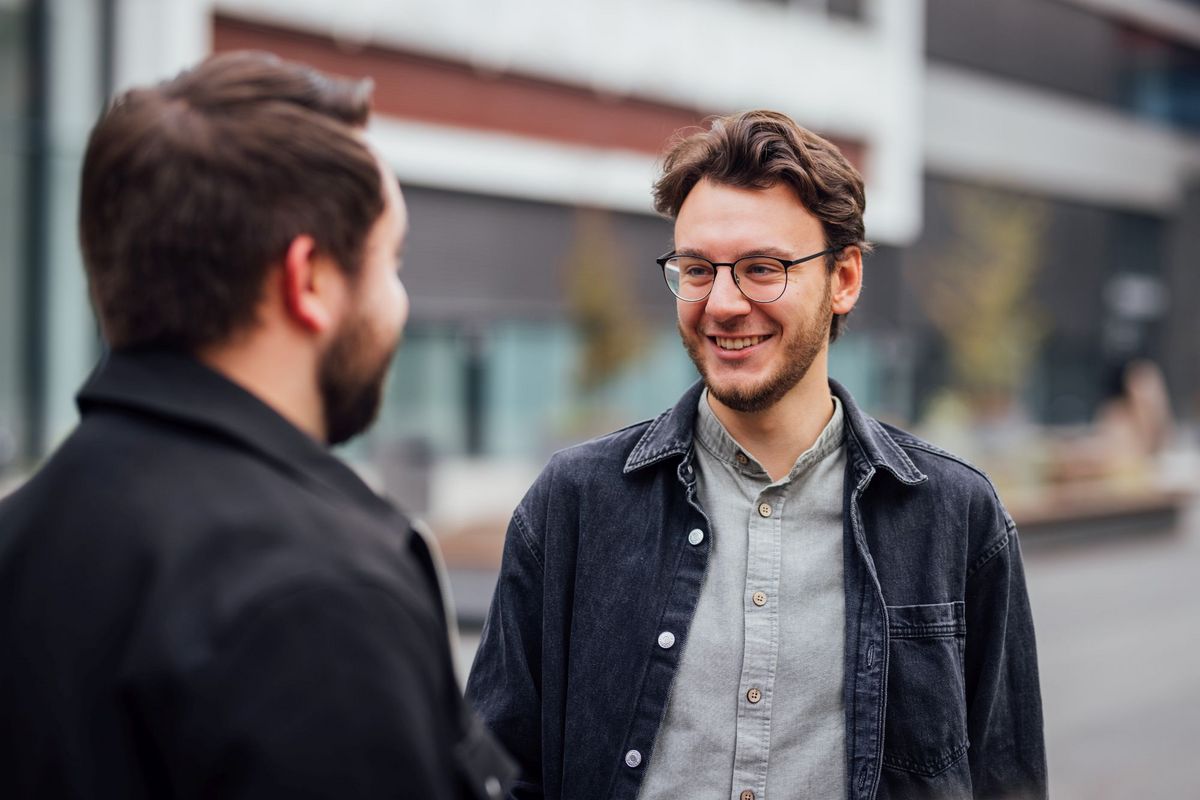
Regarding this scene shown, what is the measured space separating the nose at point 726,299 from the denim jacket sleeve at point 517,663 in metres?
0.55

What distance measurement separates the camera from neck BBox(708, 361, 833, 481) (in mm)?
2631

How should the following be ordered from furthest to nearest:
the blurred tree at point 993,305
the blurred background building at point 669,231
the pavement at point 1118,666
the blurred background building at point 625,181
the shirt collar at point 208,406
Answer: the blurred tree at point 993,305 < the blurred background building at point 625,181 < the blurred background building at point 669,231 < the pavement at point 1118,666 < the shirt collar at point 208,406

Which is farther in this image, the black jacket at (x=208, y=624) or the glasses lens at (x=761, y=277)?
the glasses lens at (x=761, y=277)

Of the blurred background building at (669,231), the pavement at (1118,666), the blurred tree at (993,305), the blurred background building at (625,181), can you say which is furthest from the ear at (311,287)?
the blurred tree at (993,305)

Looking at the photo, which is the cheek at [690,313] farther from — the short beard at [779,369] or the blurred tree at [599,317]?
the blurred tree at [599,317]

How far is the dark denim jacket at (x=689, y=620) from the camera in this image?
95.3 inches

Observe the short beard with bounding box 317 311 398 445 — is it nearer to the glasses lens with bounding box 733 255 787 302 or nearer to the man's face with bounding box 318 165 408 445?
the man's face with bounding box 318 165 408 445

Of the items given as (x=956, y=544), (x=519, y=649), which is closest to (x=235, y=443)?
(x=519, y=649)

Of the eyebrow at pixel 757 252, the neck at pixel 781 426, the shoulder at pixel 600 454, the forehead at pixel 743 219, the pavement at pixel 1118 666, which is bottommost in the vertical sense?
the pavement at pixel 1118 666

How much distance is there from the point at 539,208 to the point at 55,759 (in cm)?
2389

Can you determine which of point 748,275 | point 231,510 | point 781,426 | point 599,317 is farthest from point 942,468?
point 599,317

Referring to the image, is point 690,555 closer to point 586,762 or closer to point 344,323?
point 586,762

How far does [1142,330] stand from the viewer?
44.8 meters

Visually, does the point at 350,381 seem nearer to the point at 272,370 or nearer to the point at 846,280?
the point at 272,370
